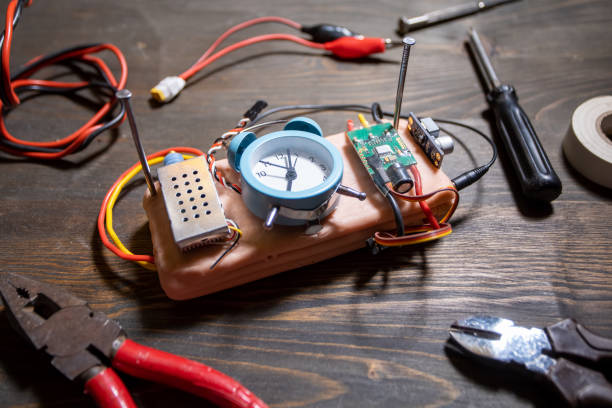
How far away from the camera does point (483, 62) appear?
116 cm

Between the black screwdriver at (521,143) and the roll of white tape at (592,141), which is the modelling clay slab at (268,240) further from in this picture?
the roll of white tape at (592,141)

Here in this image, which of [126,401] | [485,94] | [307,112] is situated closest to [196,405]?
[126,401]

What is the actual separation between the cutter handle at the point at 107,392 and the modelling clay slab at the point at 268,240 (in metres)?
0.17

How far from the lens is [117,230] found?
0.88 meters

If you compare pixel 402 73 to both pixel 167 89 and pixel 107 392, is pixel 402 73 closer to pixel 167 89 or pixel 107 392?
pixel 167 89

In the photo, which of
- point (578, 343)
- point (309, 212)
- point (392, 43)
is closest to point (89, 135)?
point (309, 212)

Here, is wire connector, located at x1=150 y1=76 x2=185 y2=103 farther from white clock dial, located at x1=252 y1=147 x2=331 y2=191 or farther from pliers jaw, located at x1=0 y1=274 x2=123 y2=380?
pliers jaw, located at x1=0 y1=274 x2=123 y2=380

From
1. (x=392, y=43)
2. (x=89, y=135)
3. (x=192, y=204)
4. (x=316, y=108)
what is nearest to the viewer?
(x=192, y=204)

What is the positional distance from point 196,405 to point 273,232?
32cm

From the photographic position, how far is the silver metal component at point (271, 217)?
693 millimetres

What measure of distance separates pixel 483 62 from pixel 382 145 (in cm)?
51

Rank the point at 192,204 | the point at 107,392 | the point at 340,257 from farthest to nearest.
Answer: the point at 340,257 → the point at 192,204 → the point at 107,392

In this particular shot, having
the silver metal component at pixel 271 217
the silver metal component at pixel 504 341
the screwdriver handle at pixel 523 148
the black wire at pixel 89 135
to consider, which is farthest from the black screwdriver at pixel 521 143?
the black wire at pixel 89 135

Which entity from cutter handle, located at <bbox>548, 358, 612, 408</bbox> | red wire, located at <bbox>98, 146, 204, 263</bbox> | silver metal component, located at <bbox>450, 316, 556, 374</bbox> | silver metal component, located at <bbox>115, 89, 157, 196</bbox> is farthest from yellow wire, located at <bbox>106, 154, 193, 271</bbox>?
cutter handle, located at <bbox>548, 358, 612, 408</bbox>
